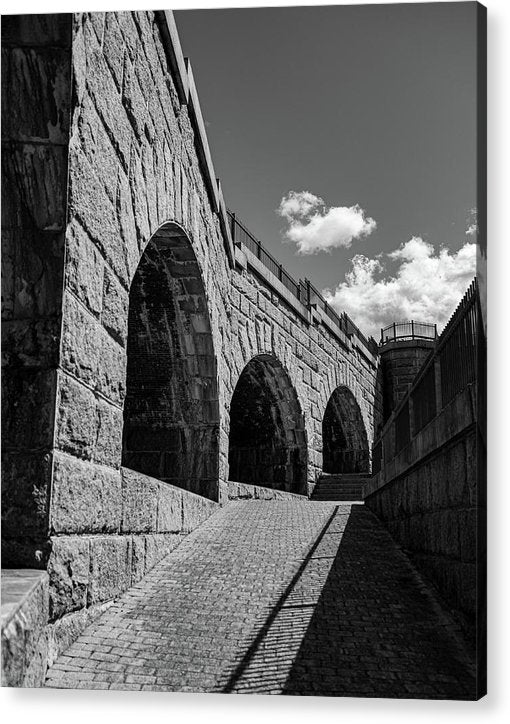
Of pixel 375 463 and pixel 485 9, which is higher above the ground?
pixel 485 9

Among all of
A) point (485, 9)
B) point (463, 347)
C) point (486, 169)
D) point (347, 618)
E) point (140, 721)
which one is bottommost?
point (140, 721)

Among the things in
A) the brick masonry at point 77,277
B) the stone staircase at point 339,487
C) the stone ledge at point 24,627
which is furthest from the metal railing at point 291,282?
the stone ledge at point 24,627

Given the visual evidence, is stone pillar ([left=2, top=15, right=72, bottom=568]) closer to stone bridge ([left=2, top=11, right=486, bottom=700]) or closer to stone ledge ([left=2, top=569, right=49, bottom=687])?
stone bridge ([left=2, top=11, right=486, bottom=700])

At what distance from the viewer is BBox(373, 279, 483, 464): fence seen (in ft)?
12.6

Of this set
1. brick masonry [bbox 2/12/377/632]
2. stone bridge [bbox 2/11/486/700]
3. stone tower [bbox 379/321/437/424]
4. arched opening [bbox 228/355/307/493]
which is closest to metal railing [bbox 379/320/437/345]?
stone tower [bbox 379/321/437/424]

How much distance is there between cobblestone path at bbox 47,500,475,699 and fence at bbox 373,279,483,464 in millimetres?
1239

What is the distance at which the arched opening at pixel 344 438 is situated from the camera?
16.5 metres

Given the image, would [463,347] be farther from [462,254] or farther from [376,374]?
[376,374]

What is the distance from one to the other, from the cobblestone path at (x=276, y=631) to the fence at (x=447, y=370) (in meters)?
1.24

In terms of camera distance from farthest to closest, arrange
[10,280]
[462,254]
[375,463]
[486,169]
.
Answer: [375,463], [462,254], [486,169], [10,280]

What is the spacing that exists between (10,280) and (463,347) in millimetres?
2596

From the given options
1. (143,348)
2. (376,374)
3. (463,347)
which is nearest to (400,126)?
(463,347)

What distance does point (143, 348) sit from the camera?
7746 mm

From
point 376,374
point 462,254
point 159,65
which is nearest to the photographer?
point 462,254
